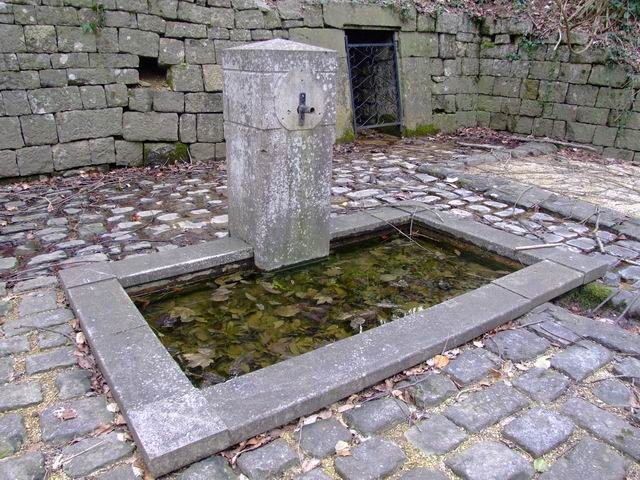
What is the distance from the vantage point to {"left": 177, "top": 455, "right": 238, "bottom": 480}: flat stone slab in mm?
1804

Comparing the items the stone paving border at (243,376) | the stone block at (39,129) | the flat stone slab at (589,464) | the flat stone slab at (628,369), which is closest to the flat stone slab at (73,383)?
the stone paving border at (243,376)

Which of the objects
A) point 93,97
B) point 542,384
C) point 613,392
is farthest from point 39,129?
point 613,392

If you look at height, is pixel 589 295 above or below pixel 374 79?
below

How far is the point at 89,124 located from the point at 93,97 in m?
0.33

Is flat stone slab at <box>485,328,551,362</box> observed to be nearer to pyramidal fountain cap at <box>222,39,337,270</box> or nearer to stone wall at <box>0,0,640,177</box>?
pyramidal fountain cap at <box>222,39,337,270</box>

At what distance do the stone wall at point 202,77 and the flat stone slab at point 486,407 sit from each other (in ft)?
17.7

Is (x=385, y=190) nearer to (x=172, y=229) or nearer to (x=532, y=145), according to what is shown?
(x=172, y=229)

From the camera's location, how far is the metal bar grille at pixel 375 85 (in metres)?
8.55

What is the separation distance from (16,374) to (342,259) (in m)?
2.23

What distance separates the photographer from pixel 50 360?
2469 millimetres

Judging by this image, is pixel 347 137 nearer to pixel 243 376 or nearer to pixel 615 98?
pixel 615 98

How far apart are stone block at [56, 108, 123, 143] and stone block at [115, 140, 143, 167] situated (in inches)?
6.0

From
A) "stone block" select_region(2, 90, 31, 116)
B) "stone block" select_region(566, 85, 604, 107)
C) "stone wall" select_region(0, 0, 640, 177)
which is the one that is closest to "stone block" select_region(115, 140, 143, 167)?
"stone wall" select_region(0, 0, 640, 177)

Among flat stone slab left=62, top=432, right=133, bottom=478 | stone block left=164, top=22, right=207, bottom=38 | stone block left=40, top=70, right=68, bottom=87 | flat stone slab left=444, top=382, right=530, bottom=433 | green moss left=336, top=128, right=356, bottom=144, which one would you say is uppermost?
stone block left=164, top=22, right=207, bottom=38
